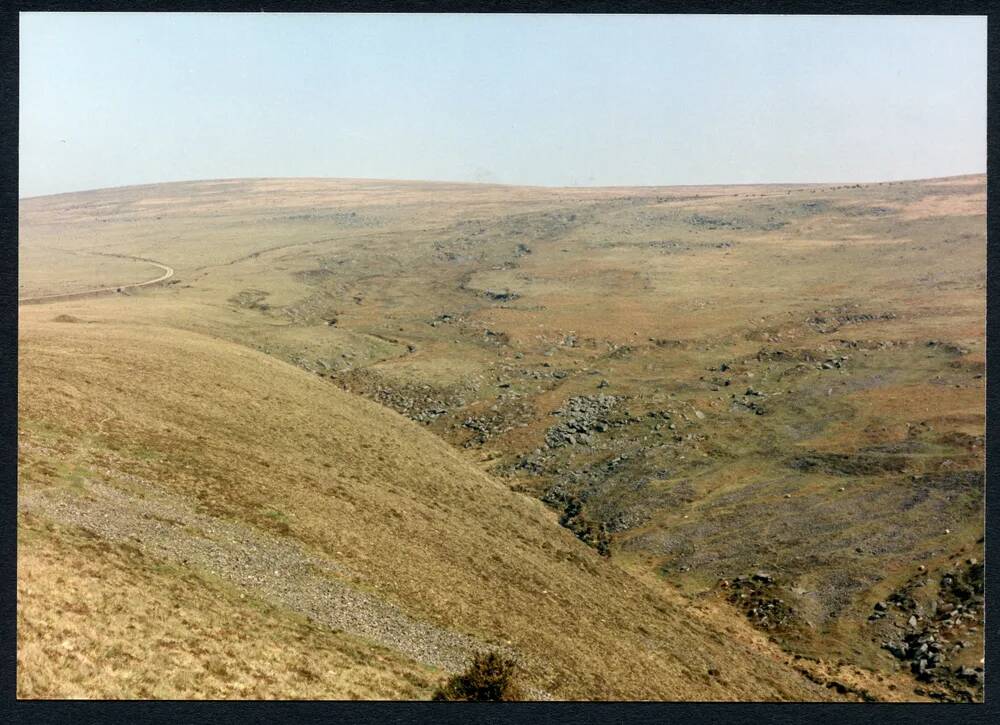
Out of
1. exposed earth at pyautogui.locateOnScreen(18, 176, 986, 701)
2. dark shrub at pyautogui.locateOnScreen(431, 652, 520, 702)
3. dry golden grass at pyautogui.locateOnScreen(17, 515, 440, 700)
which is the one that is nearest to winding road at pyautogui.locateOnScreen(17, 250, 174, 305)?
exposed earth at pyautogui.locateOnScreen(18, 176, 986, 701)

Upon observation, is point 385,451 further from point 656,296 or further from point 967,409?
point 656,296

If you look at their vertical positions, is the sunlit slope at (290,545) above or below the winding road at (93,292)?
below

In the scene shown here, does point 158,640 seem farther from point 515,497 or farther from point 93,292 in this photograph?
point 93,292

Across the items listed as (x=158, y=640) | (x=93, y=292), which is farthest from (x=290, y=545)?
(x=93, y=292)

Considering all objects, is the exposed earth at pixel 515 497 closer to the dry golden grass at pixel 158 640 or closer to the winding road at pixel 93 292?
the dry golden grass at pixel 158 640

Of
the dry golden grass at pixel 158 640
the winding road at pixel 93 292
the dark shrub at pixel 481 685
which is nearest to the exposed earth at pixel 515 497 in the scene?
the dry golden grass at pixel 158 640

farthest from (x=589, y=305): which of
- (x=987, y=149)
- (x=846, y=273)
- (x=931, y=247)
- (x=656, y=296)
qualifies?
(x=987, y=149)
